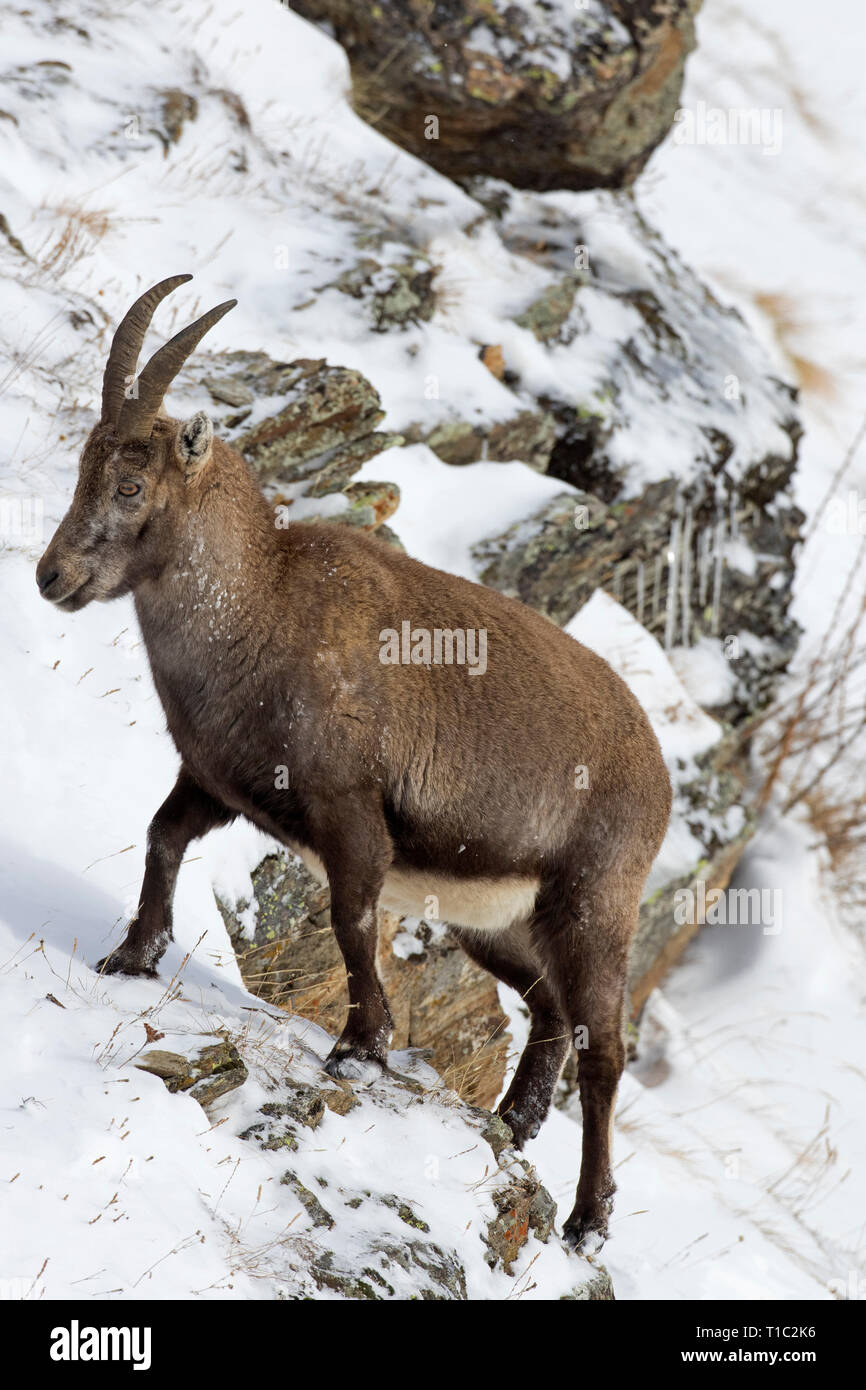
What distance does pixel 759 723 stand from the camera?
1307 cm

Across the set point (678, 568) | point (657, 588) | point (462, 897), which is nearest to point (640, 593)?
point (657, 588)

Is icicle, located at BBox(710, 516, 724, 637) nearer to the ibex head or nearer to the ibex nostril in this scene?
the ibex head

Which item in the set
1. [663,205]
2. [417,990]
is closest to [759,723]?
[417,990]

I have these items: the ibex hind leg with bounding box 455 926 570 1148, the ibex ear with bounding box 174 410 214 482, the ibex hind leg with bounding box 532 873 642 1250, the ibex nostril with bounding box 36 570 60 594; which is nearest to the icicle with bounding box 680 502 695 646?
the ibex hind leg with bounding box 455 926 570 1148

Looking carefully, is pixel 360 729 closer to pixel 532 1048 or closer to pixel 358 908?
pixel 358 908

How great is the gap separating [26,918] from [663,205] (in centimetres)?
2067

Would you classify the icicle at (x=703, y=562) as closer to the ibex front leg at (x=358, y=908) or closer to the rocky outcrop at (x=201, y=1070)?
the ibex front leg at (x=358, y=908)

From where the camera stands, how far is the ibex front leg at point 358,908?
4.72 metres

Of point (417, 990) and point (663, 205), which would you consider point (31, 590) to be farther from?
point (663, 205)

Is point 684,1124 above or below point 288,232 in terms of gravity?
below

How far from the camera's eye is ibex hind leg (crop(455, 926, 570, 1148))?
5.70m

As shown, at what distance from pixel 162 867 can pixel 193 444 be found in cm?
151

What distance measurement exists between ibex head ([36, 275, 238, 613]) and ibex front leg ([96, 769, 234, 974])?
0.80 meters

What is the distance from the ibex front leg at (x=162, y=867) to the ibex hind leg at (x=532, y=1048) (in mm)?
1412
